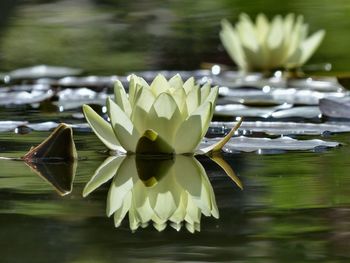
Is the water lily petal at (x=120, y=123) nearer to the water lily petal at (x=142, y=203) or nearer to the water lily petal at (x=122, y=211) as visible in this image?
the water lily petal at (x=142, y=203)

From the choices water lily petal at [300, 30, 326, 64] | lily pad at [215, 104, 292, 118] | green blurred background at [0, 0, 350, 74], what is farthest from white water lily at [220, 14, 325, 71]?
lily pad at [215, 104, 292, 118]

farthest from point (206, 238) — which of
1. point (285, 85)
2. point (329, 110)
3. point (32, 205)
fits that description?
point (285, 85)

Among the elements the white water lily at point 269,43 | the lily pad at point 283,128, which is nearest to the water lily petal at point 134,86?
the lily pad at point 283,128

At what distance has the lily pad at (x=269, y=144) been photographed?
2.07m

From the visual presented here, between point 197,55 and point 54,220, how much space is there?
3.37 metres

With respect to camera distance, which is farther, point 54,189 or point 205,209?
point 54,189

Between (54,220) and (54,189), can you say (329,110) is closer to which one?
(54,189)

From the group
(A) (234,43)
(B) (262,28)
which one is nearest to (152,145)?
(B) (262,28)

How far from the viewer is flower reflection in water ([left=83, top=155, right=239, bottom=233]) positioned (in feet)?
4.67

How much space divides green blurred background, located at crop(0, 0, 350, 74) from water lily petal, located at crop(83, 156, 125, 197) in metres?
2.28

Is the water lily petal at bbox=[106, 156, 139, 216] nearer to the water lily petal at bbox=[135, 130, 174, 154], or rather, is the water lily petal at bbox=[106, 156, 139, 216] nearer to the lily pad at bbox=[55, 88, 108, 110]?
the water lily petal at bbox=[135, 130, 174, 154]

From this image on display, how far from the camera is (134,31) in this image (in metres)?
5.30

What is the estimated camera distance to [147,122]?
189 cm

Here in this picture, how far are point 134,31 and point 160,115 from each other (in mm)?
3464
